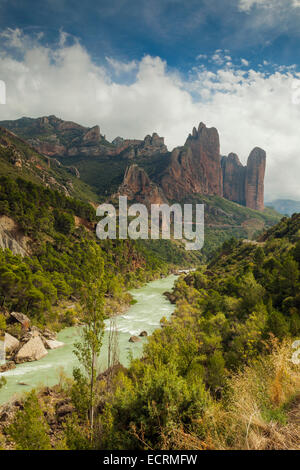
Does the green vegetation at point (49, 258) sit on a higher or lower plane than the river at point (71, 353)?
higher

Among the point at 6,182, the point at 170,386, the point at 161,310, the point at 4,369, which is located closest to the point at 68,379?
the point at 4,369

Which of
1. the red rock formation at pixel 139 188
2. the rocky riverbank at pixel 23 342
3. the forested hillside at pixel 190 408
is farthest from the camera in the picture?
the red rock formation at pixel 139 188

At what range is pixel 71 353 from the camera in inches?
891

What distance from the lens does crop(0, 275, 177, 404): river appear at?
657 inches

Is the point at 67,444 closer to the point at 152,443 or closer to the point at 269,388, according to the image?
the point at 152,443

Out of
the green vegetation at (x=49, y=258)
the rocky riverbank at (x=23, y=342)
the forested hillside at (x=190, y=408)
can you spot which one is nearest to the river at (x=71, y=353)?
the rocky riverbank at (x=23, y=342)

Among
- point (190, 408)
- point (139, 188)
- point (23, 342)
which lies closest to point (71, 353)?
point (23, 342)

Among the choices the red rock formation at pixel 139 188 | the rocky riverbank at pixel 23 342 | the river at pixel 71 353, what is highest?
the red rock formation at pixel 139 188

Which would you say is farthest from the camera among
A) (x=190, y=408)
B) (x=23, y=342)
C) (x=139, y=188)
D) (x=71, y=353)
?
(x=139, y=188)

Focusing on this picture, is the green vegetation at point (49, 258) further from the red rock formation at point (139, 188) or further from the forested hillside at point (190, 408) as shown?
the red rock formation at point (139, 188)

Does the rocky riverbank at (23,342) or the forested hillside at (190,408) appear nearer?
the forested hillside at (190,408)

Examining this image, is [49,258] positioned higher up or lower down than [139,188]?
lower down

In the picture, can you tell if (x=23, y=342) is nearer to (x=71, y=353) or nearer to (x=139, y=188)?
(x=71, y=353)

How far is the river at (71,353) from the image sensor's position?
1669cm
